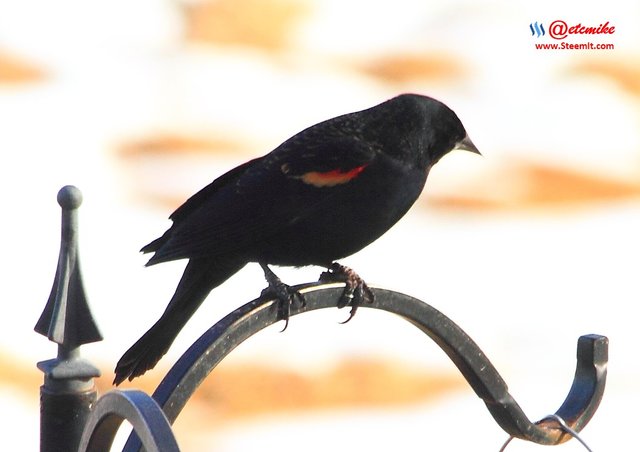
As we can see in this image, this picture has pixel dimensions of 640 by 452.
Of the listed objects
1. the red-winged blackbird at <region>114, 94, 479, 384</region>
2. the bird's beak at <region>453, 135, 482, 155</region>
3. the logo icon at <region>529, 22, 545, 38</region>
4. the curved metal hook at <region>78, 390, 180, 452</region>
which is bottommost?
the curved metal hook at <region>78, 390, 180, 452</region>

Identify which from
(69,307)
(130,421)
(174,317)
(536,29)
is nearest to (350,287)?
(174,317)

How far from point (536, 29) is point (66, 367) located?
5.04 feet

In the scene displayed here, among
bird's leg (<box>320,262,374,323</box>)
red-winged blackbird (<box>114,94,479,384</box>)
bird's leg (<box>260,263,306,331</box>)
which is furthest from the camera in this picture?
red-winged blackbird (<box>114,94,479,384</box>)

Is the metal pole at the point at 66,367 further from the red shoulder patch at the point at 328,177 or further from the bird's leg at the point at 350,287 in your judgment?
the red shoulder patch at the point at 328,177

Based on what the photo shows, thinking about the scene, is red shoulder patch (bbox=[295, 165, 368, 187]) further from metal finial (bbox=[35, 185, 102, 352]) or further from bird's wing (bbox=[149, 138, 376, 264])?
metal finial (bbox=[35, 185, 102, 352])

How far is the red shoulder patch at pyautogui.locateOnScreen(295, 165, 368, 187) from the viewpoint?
2225 mm

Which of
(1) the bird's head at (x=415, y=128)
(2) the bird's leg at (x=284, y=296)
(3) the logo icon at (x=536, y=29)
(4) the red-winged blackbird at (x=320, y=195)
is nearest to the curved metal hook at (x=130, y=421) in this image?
(2) the bird's leg at (x=284, y=296)

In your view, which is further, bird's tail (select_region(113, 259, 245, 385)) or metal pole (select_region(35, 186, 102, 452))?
bird's tail (select_region(113, 259, 245, 385))

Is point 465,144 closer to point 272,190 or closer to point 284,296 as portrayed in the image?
point 272,190

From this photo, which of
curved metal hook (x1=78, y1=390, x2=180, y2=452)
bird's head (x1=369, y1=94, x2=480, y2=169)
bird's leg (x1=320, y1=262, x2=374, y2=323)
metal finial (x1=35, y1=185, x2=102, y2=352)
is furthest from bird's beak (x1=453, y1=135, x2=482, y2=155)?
curved metal hook (x1=78, y1=390, x2=180, y2=452)

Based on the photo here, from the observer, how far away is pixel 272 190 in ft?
7.29

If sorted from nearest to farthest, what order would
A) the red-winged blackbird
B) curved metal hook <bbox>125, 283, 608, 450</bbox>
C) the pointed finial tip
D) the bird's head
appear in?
1. curved metal hook <bbox>125, 283, 608, 450</bbox>
2. the pointed finial tip
3. the red-winged blackbird
4. the bird's head

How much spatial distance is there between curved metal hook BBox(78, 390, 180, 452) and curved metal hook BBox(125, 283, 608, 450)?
0.12ft

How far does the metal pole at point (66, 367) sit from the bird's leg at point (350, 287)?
0.36 metres
